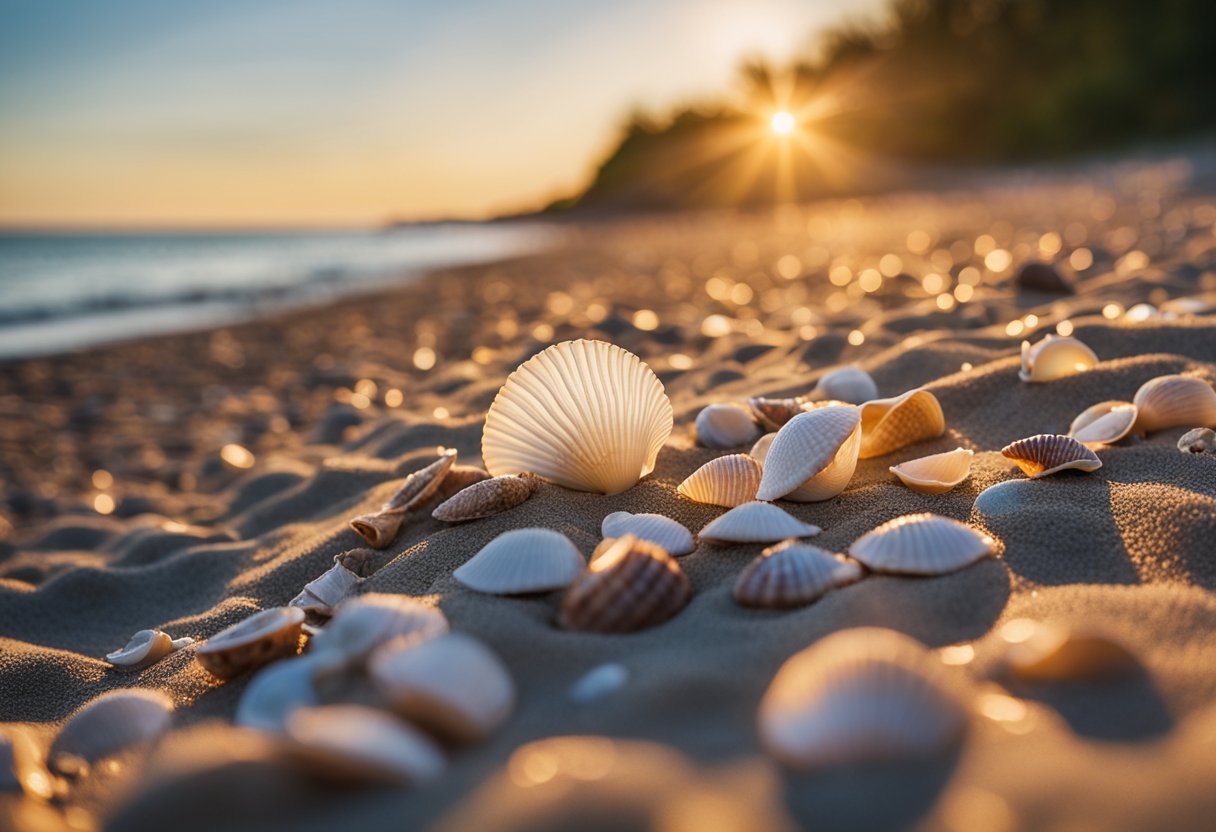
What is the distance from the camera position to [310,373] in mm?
5746

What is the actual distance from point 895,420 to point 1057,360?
0.68 meters

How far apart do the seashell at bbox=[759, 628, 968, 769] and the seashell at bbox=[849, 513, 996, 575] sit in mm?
363

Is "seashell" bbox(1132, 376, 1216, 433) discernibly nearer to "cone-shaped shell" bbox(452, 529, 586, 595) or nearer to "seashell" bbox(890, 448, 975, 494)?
"seashell" bbox(890, 448, 975, 494)

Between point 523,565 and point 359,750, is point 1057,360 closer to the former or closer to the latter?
point 523,565

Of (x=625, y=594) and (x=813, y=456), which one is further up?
(x=813, y=456)

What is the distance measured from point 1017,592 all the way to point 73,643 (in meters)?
2.14

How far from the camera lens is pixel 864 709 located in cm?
101

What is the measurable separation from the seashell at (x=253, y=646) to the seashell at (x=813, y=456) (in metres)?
0.95

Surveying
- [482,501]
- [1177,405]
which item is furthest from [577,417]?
[1177,405]

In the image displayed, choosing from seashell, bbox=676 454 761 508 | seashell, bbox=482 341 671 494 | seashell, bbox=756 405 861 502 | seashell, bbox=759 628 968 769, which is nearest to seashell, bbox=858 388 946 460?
seashell, bbox=756 405 861 502

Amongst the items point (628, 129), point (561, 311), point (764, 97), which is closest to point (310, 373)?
point (561, 311)

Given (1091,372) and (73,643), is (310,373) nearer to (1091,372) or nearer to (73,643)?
(73,643)

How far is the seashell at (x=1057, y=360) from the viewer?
97.0 inches

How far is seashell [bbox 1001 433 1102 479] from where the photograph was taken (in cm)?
180
